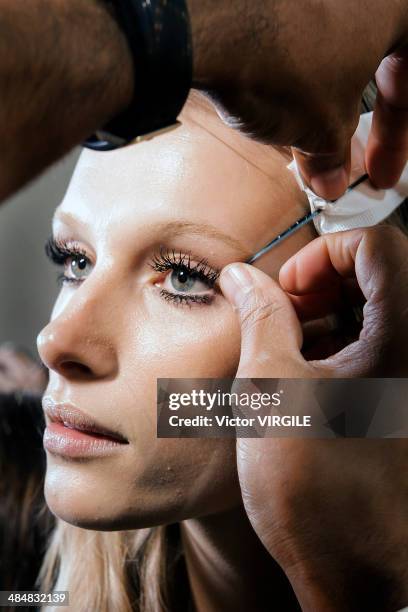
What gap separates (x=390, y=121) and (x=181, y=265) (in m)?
0.33

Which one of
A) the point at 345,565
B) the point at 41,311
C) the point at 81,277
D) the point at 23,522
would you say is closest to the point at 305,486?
the point at 345,565

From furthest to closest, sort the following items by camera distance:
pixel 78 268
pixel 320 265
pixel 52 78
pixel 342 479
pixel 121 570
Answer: pixel 121 570, pixel 78 268, pixel 320 265, pixel 342 479, pixel 52 78

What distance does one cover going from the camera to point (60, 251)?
3.91 feet

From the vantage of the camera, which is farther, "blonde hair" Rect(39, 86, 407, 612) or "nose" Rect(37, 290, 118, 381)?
"blonde hair" Rect(39, 86, 407, 612)

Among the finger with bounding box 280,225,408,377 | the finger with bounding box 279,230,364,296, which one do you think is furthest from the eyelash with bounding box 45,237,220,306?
the finger with bounding box 280,225,408,377

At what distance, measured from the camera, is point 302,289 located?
100cm

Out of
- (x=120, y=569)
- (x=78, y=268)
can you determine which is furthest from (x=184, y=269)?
(x=120, y=569)

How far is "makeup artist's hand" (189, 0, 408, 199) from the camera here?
695 mm

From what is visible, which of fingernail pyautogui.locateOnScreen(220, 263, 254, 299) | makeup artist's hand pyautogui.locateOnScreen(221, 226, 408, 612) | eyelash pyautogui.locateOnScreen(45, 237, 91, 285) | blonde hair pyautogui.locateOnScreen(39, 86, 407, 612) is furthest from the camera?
blonde hair pyautogui.locateOnScreen(39, 86, 407, 612)

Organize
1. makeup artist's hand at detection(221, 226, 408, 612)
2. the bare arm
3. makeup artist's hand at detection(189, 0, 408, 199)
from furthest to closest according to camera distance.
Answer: makeup artist's hand at detection(221, 226, 408, 612) < makeup artist's hand at detection(189, 0, 408, 199) < the bare arm

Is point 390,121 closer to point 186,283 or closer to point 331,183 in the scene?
point 331,183

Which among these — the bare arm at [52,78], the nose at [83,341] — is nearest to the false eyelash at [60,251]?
the nose at [83,341]

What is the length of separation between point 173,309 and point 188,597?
1.96 feet

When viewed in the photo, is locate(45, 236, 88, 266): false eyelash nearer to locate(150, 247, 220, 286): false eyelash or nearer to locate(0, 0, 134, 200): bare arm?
locate(150, 247, 220, 286): false eyelash
